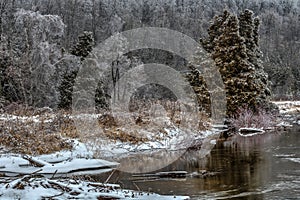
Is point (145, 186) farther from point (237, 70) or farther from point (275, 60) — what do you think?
point (275, 60)

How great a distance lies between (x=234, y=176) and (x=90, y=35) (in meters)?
28.6

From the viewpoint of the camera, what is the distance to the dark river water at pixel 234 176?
423 inches

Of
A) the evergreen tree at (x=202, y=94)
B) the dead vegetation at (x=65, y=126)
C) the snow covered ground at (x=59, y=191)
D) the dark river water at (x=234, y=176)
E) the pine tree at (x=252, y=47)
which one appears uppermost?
the pine tree at (x=252, y=47)

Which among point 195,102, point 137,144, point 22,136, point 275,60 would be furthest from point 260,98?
point 275,60

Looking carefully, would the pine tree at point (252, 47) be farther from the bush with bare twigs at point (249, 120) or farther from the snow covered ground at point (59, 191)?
the snow covered ground at point (59, 191)

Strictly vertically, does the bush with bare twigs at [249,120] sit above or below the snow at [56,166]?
above

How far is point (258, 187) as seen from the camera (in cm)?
1130

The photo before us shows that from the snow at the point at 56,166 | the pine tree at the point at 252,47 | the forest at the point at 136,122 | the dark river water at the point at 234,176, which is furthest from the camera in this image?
the pine tree at the point at 252,47

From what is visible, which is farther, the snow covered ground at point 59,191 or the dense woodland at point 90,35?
the dense woodland at point 90,35

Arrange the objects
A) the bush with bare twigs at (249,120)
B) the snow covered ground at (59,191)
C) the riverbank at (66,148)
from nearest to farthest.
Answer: the snow covered ground at (59,191) < the riverbank at (66,148) < the bush with bare twigs at (249,120)

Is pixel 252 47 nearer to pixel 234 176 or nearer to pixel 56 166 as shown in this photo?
pixel 234 176

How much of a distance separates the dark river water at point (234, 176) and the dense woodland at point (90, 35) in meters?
15.0

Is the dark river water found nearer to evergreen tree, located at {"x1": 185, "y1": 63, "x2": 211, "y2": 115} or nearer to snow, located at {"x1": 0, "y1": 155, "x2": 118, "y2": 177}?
snow, located at {"x1": 0, "y1": 155, "x2": 118, "y2": 177}

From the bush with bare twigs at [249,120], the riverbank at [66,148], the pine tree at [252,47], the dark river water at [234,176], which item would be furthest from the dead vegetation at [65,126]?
the pine tree at [252,47]
